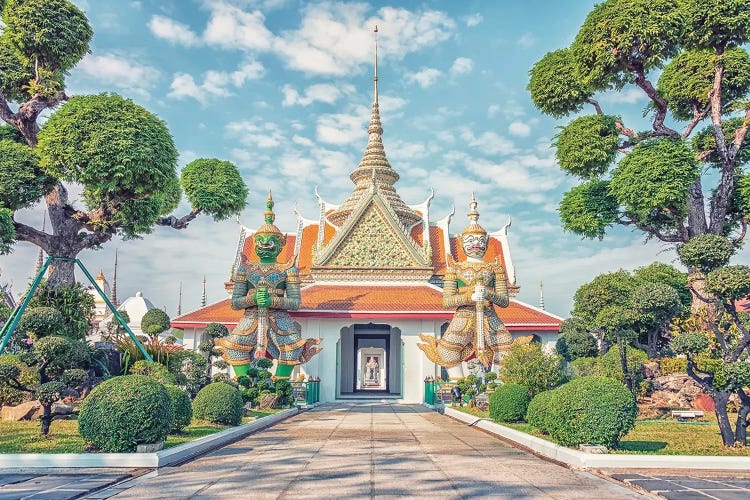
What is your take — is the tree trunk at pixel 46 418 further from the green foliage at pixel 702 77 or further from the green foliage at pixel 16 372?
the green foliage at pixel 702 77

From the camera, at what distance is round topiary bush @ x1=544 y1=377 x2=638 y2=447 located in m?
6.98

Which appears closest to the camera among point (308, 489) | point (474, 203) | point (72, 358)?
point (308, 489)

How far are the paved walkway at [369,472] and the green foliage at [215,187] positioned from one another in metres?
8.91

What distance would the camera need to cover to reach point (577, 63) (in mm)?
14359

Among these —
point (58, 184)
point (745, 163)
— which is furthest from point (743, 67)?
point (58, 184)

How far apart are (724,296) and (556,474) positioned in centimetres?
422

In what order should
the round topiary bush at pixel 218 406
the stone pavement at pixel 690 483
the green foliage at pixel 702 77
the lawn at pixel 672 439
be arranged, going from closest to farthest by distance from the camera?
the stone pavement at pixel 690 483
the lawn at pixel 672 439
the round topiary bush at pixel 218 406
the green foliage at pixel 702 77

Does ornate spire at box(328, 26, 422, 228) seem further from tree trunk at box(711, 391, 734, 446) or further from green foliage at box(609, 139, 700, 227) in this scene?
tree trunk at box(711, 391, 734, 446)

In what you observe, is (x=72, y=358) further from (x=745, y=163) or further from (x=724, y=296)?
(x=745, y=163)

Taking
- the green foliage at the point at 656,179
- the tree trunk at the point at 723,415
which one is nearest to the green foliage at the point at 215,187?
the green foliage at the point at 656,179

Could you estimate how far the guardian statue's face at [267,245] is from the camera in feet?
58.3

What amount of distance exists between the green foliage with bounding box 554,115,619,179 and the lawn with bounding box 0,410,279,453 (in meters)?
10.9

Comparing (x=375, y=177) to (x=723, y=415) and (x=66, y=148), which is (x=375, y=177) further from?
(x=723, y=415)

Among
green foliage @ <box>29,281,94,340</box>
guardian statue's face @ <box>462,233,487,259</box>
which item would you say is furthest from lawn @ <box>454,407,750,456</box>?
green foliage @ <box>29,281,94,340</box>
